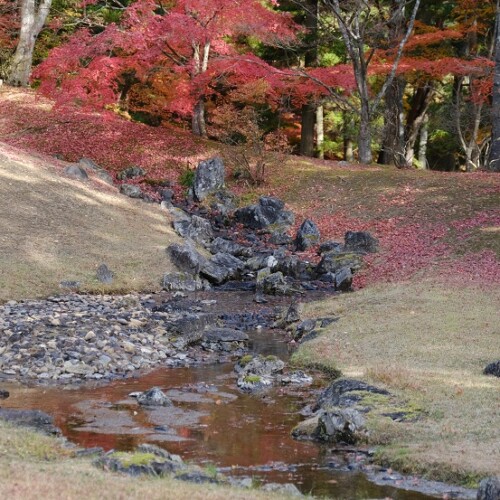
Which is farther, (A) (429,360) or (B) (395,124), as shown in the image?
(B) (395,124)

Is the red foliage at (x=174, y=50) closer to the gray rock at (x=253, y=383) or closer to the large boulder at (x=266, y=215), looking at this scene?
the large boulder at (x=266, y=215)

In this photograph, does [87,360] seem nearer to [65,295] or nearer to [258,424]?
[258,424]

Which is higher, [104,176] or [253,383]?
[104,176]

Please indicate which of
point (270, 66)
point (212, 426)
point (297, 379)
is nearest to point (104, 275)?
point (297, 379)

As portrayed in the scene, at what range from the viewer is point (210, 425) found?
36.9 feet

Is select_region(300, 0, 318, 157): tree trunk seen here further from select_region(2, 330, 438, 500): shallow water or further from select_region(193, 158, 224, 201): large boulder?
select_region(2, 330, 438, 500): shallow water

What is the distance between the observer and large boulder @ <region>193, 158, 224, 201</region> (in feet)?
98.6

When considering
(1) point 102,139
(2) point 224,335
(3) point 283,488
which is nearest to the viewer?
(3) point 283,488

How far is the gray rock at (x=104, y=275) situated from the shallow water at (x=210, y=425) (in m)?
7.06

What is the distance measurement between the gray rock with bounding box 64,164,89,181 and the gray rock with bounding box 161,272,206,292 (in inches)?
313

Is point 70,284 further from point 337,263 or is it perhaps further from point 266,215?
point 266,215

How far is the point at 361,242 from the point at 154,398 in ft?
45.6

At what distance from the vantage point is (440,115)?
37625 mm

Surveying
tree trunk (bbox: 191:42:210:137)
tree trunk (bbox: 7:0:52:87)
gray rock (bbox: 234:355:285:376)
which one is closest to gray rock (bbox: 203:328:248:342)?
gray rock (bbox: 234:355:285:376)
